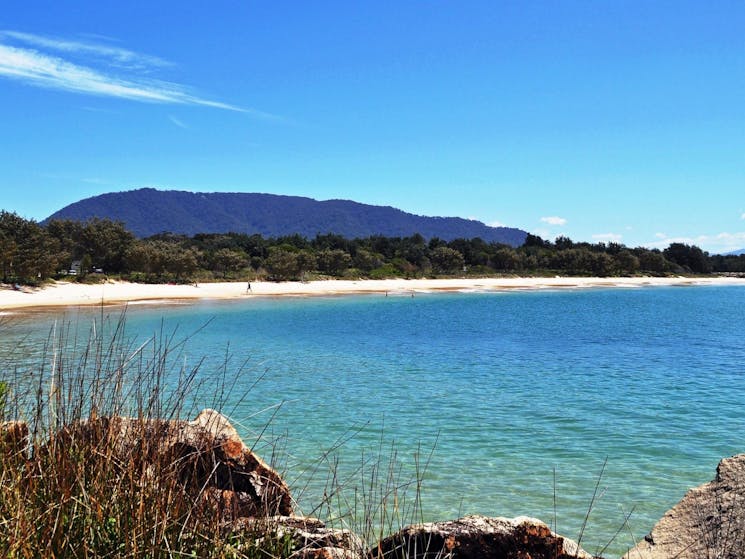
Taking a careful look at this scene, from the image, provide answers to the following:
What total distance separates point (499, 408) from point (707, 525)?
8527 mm

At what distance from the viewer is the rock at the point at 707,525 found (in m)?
3.71

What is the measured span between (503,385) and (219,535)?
12.9 meters

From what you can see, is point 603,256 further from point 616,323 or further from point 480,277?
point 616,323

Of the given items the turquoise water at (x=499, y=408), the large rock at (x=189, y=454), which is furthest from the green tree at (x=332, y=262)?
the large rock at (x=189, y=454)

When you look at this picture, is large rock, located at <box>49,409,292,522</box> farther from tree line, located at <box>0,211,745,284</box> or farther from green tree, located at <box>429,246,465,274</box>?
green tree, located at <box>429,246,465,274</box>

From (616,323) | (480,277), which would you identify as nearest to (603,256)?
(480,277)

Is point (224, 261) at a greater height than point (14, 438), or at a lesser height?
greater

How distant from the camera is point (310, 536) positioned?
339cm

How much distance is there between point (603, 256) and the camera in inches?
3875

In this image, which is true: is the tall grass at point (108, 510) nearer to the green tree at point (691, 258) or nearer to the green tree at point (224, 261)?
the green tree at point (224, 261)

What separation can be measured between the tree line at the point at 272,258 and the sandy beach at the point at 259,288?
2763 millimetres

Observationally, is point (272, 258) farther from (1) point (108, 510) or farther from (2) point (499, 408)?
(1) point (108, 510)

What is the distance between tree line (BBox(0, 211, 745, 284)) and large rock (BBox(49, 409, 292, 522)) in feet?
142

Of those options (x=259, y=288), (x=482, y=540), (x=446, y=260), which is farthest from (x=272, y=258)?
(x=482, y=540)
